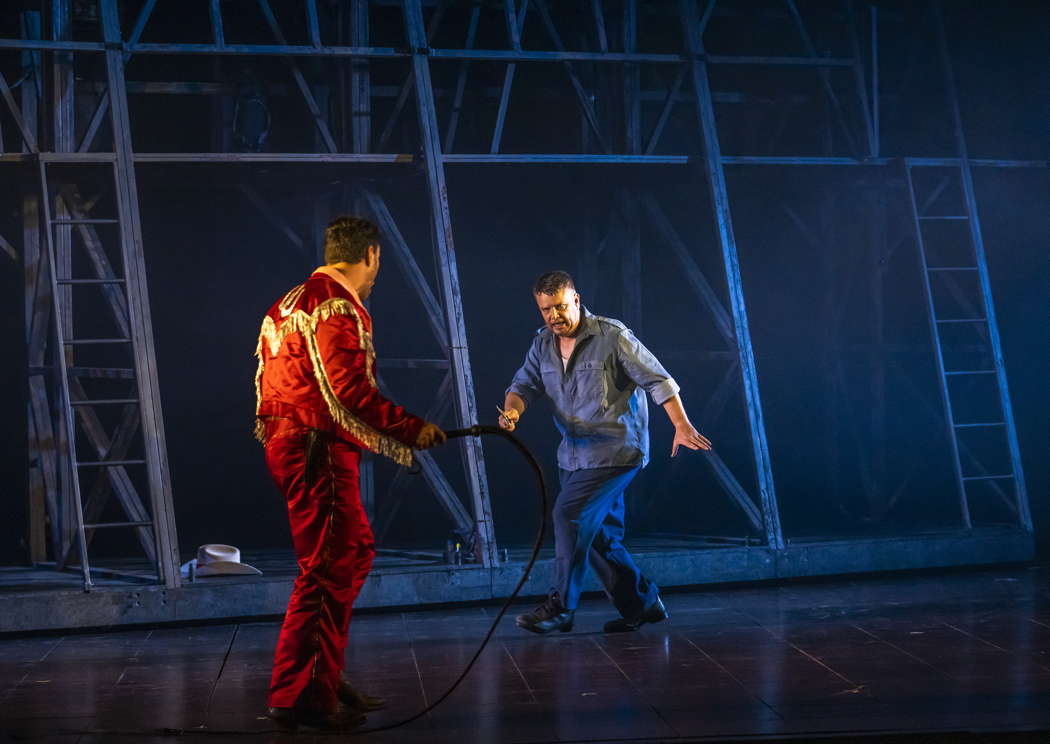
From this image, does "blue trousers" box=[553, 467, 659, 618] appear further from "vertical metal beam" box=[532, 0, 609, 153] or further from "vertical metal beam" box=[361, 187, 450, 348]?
"vertical metal beam" box=[532, 0, 609, 153]

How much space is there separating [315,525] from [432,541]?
5.85 metres

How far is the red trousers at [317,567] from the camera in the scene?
217 inches

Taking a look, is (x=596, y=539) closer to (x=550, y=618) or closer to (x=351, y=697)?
(x=550, y=618)

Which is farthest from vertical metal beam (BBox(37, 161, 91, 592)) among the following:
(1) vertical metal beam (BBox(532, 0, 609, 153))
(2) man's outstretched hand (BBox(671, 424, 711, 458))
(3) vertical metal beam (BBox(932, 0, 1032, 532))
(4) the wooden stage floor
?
(3) vertical metal beam (BBox(932, 0, 1032, 532))

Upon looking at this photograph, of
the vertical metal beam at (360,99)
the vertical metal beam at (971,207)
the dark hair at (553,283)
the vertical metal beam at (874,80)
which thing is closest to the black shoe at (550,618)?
the dark hair at (553,283)

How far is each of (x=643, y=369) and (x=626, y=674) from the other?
182cm

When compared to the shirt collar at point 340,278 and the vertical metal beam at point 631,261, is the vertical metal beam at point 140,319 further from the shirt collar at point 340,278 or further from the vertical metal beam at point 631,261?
the vertical metal beam at point 631,261

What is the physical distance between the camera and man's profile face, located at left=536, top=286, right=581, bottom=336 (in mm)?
7574

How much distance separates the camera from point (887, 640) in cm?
744

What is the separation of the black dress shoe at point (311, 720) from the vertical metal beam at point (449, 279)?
12.0 feet

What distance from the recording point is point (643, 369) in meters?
7.66

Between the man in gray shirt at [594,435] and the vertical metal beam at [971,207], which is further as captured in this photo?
the vertical metal beam at [971,207]

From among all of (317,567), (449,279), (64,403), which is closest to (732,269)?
(449,279)

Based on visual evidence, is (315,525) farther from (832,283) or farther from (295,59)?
(832,283)
